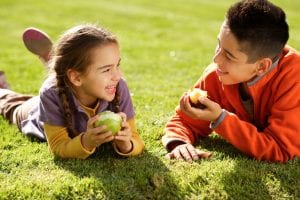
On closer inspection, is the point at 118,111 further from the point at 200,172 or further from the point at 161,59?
the point at 161,59

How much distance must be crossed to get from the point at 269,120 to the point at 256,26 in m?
0.80

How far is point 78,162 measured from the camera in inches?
175

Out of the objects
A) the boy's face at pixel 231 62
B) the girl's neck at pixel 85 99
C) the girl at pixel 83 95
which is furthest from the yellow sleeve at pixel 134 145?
the boy's face at pixel 231 62

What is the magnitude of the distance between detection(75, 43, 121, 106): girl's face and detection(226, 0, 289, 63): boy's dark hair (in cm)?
103

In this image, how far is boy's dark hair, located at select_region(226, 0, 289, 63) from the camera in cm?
448

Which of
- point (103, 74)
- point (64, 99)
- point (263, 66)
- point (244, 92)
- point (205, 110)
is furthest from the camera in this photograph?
point (244, 92)

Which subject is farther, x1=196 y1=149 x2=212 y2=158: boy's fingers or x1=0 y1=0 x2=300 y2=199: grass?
x1=196 y1=149 x2=212 y2=158: boy's fingers

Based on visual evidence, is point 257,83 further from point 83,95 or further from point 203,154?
point 83,95

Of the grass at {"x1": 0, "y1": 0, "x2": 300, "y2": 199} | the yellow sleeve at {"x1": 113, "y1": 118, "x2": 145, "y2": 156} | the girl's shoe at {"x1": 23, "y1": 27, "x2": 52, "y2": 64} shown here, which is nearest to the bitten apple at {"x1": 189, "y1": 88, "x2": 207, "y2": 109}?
the grass at {"x1": 0, "y1": 0, "x2": 300, "y2": 199}

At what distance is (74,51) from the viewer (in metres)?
4.43

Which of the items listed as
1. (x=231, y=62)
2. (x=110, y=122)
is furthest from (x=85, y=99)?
(x=231, y=62)

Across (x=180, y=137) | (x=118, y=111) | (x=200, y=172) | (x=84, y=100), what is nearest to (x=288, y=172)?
(x=200, y=172)

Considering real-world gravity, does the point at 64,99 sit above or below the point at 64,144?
above

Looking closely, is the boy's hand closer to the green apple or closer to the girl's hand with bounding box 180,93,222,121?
the girl's hand with bounding box 180,93,222,121
